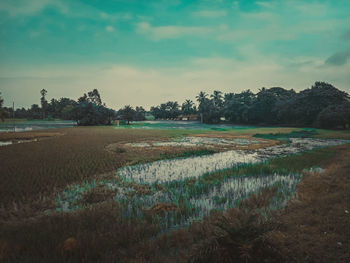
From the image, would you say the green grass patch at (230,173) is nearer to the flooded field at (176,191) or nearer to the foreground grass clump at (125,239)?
the flooded field at (176,191)

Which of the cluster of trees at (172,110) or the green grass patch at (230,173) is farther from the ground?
the cluster of trees at (172,110)

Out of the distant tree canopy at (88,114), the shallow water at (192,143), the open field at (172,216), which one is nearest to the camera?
the open field at (172,216)

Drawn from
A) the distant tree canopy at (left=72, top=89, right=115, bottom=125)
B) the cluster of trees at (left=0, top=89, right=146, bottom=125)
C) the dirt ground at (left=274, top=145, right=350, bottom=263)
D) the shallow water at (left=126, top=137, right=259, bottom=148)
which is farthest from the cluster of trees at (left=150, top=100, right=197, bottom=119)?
the dirt ground at (left=274, top=145, right=350, bottom=263)

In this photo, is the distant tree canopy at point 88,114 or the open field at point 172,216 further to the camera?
the distant tree canopy at point 88,114

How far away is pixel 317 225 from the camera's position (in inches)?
157

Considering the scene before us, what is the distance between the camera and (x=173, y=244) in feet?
12.1

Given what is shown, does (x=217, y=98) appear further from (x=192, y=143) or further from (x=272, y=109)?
(x=192, y=143)

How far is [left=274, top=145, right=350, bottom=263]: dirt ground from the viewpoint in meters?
3.18

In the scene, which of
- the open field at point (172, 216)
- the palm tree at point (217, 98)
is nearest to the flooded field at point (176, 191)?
the open field at point (172, 216)

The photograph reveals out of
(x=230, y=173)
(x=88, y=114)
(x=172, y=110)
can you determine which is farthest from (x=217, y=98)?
(x=230, y=173)

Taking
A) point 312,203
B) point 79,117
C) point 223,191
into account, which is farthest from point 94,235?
point 79,117

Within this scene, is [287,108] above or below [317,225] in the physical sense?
above

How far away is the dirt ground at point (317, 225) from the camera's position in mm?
3176

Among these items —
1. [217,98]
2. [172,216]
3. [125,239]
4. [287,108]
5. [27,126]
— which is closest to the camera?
[125,239]
